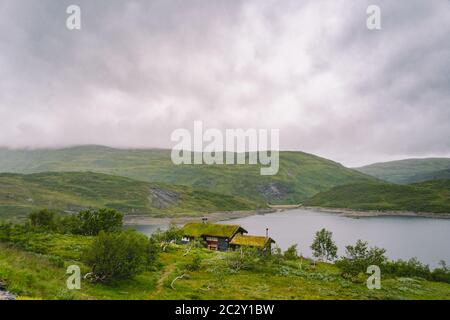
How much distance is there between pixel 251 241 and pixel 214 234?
13122 mm

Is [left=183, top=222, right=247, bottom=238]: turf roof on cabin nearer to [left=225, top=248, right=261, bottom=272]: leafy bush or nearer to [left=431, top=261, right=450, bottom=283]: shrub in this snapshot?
[left=225, top=248, right=261, bottom=272]: leafy bush

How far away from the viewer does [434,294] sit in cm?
5597

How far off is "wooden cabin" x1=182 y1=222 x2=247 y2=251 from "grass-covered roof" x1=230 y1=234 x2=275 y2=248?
2.64m

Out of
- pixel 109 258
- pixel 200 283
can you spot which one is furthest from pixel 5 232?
pixel 200 283

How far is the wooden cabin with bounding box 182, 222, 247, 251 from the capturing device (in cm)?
9525

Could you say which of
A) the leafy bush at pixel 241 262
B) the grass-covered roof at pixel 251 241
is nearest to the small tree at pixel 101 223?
the grass-covered roof at pixel 251 241

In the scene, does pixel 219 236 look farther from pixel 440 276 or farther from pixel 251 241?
pixel 440 276

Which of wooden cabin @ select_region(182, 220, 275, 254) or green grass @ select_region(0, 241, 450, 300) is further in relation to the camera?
wooden cabin @ select_region(182, 220, 275, 254)

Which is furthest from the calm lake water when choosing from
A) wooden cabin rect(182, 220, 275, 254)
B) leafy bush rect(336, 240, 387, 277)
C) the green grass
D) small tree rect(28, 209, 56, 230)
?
small tree rect(28, 209, 56, 230)

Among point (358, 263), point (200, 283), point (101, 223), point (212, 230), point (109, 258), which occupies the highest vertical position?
point (109, 258)

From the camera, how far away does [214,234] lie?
317ft

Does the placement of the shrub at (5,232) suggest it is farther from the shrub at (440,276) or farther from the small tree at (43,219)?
the shrub at (440,276)

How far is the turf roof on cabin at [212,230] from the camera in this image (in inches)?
3770
